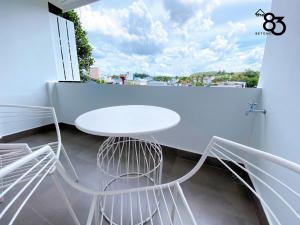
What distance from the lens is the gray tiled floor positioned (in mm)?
1066

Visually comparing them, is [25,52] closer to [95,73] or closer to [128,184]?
[95,73]

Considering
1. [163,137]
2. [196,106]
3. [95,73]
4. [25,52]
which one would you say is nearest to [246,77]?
[196,106]

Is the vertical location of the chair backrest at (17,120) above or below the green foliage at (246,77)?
below

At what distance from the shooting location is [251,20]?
51.6 inches

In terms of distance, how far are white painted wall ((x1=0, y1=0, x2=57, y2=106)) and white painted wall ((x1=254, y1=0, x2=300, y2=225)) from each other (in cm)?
306

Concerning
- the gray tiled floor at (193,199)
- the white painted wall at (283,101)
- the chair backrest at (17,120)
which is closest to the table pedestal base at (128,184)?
the gray tiled floor at (193,199)

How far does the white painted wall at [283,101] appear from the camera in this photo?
808mm

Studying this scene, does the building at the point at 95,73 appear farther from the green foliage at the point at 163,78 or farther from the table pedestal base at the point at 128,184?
the table pedestal base at the point at 128,184

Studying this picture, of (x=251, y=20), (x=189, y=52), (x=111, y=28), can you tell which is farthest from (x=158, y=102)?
(x=111, y=28)

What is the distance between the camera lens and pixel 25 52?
2275 mm

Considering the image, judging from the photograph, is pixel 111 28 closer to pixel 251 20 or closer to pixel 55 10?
pixel 55 10

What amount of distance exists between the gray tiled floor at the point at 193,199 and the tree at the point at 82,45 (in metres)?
1.76

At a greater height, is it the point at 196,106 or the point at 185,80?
the point at 185,80

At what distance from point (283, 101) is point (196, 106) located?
785 millimetres
